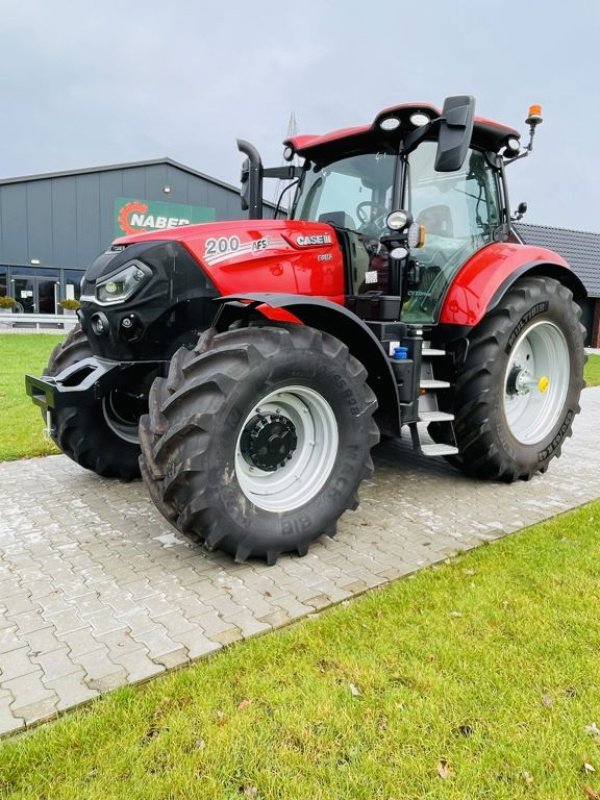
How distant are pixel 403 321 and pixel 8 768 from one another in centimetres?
343

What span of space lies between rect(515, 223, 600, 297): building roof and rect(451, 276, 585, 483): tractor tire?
1899 centimetres

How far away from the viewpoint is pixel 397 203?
163 inches

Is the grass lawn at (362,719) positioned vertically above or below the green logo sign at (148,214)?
below

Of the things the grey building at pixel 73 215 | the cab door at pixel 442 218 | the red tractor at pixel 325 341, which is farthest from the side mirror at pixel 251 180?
the grey building at pixel 73 215

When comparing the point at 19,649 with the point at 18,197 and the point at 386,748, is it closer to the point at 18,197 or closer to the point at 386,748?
the point at 386,748

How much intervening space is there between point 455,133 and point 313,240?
3.55 ft

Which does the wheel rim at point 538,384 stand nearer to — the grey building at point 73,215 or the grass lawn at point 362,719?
the grass lawn at point 362,719

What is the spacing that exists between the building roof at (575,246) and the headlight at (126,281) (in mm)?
21473

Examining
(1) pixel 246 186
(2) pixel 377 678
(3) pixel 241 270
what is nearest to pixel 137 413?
(3) pixel 241 270

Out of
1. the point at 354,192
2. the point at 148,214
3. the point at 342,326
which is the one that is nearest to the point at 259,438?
the point at 342,326

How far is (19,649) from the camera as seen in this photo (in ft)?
8.44

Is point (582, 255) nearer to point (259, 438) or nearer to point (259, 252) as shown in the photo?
point (259, 252)

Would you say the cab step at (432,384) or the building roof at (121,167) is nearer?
the cab step at (432,384)

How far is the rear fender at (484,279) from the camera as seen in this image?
434 cm
